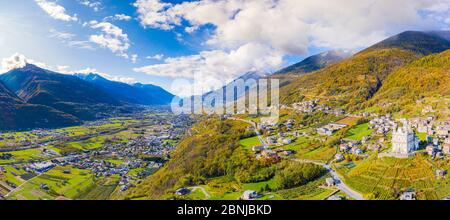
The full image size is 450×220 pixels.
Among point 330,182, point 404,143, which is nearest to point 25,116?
point 330,182

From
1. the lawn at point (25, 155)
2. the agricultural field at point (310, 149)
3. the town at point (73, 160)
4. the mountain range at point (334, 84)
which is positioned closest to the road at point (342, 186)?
the agricultural field at point (310, 149)

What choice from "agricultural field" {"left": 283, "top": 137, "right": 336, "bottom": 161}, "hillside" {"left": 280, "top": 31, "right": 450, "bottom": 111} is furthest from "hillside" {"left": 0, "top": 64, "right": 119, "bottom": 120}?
"agricultural field" {"left": 283, "top": 137, "right": 336, "bottom": 161}

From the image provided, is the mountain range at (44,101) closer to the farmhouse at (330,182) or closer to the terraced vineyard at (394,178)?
the farmhouse at (330,182)

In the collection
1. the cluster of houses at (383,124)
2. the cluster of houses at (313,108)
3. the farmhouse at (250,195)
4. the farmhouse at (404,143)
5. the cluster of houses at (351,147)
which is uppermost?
the cluster of houses at (313,108)

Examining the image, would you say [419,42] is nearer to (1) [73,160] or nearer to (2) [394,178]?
(2) [394,178]

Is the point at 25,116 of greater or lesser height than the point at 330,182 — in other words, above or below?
above

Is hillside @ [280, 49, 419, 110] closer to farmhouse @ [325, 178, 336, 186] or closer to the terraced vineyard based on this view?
the terraced vineyard
